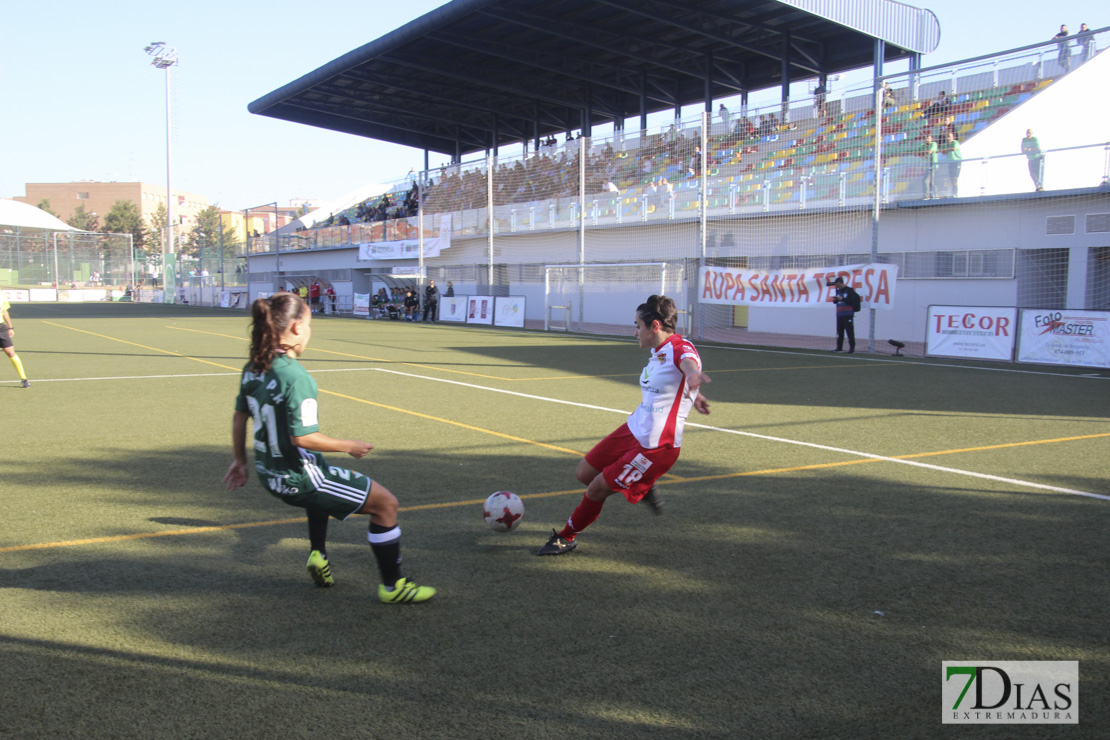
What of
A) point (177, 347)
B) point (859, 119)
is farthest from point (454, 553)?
point (859, 119)

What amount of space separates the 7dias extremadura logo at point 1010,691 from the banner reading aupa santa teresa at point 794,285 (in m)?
17.2

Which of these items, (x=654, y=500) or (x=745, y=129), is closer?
(x=654, y=500)

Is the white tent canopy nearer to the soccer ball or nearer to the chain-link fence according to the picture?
the chain-link fence

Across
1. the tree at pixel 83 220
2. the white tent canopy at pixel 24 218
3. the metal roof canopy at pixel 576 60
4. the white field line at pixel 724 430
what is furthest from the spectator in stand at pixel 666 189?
the tree at pixel 83 220

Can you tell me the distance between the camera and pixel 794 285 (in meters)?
21.7

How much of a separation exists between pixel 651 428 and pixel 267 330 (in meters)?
2.16

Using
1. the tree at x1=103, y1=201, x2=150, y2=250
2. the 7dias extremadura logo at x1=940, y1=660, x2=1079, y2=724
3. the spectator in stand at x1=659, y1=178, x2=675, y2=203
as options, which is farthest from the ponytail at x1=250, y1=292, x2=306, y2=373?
the tree at x1=103, y1=201, x2=150, y2=250

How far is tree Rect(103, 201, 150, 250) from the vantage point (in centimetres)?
10681

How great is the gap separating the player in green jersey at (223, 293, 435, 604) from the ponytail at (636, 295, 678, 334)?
184 cm

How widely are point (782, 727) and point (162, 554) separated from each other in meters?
3.69

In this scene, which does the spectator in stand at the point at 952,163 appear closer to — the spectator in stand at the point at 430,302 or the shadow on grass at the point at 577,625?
the shadow on grass at the point at 577,625

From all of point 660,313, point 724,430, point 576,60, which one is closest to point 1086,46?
point 724,430

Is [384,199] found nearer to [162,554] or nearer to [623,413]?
[623,413]

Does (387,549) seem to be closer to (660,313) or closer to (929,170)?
(660,313)
